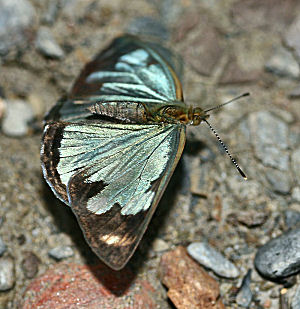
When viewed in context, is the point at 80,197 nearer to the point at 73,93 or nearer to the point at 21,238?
the point at 21,238

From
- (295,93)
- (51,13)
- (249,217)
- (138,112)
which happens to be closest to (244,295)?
(249,217)

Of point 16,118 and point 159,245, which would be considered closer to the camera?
point 159,245

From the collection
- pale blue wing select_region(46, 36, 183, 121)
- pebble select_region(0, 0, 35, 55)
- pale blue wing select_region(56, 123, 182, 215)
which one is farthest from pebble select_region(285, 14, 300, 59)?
pebble select_region(0, 0, 35, 55)

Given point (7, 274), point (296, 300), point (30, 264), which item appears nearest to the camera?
point (296, 300)

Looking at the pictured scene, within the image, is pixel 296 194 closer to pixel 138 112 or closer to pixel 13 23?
pixel 138 112

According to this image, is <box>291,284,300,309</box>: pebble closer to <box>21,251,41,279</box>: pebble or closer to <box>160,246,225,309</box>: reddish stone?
<box>160,246,225,309</box>: reddish stone

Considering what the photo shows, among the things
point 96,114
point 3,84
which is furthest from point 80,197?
point 3,84

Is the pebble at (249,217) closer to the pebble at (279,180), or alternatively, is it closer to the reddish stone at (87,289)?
the pebble at (279,180)
